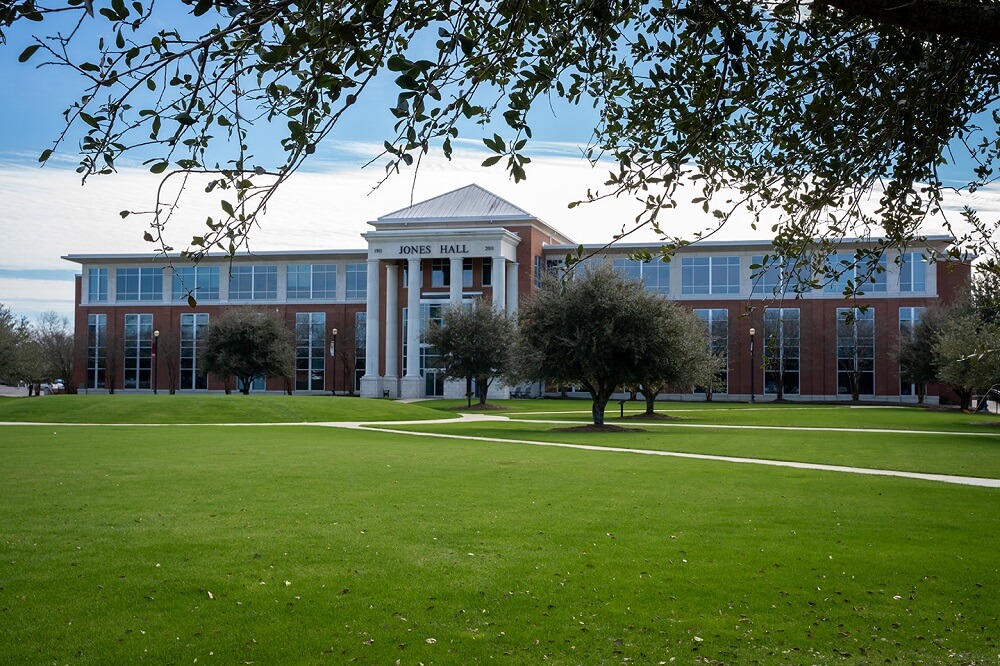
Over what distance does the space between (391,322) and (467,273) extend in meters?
7.59

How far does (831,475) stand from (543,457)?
6999 millimetres

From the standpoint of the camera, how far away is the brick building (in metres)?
73.2

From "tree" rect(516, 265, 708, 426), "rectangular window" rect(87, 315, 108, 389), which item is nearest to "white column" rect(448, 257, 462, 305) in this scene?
"rectangular window" rect(87, 315, 108, 389)

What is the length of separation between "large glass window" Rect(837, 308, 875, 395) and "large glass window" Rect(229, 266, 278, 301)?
4944cm

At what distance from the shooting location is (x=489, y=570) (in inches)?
394

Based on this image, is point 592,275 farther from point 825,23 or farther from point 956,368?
point 825,23

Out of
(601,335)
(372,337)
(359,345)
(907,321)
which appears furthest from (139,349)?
(907,321)

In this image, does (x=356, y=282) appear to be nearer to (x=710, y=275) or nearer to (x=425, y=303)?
(x=425, y=303)

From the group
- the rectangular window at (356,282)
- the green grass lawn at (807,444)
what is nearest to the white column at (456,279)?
the rectangular window at (356,282)

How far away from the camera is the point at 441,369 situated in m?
63.4

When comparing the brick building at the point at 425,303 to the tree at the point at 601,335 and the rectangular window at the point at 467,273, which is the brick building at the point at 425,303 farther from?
the tree at the point at 601,335

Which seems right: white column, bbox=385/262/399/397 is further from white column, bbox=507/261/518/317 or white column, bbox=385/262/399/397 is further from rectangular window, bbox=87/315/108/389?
rectangular window, bbox=87/315/108/389

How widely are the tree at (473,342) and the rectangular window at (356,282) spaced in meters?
25.6

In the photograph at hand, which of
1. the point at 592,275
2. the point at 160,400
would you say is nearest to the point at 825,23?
the point at 592,275
